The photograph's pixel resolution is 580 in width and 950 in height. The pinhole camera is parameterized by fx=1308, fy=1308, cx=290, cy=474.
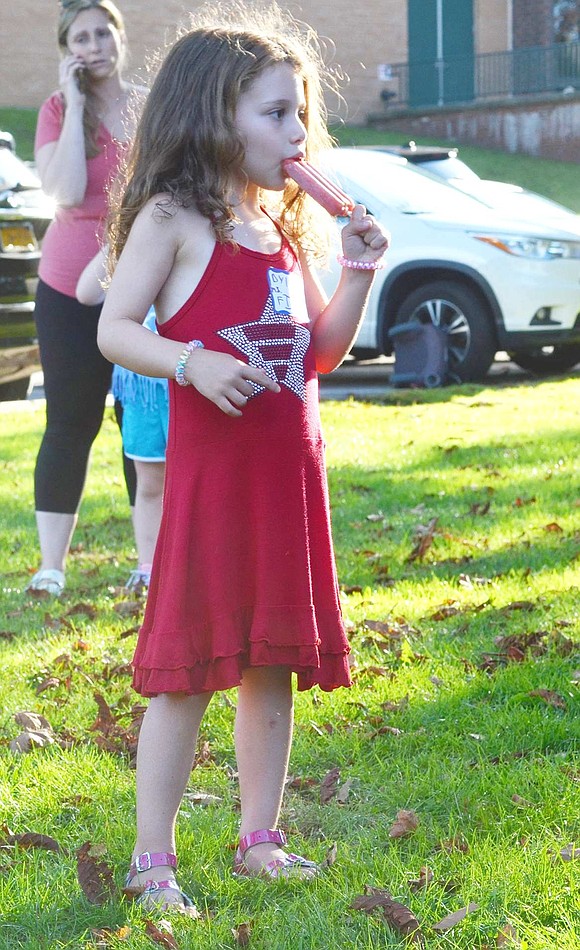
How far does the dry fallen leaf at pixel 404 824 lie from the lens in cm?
289

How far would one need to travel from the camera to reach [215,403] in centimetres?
245

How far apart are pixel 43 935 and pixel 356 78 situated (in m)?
31.6

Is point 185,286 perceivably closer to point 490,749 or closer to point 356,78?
point 490,749

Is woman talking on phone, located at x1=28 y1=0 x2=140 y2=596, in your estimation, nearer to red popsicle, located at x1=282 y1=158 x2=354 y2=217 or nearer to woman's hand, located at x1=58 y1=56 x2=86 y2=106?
woman's hand, located at x1=58 y1=56 x2=86 y2=106

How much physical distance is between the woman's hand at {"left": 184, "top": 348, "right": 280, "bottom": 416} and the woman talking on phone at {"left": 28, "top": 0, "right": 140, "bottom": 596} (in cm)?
228

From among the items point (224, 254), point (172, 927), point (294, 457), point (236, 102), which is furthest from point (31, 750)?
point (236, 102)

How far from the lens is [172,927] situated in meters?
2.48

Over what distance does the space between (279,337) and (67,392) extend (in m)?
2.38

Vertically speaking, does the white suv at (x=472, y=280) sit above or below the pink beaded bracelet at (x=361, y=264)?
below

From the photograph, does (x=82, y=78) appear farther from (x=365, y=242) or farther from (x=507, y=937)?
(x=507, y=937)

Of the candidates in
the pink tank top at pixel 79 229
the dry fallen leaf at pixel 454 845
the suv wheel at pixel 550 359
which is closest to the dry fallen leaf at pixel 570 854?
the dry fallen leaf at pixel 454 845

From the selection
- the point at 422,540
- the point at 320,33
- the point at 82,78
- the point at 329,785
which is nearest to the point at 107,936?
the point at 329,785

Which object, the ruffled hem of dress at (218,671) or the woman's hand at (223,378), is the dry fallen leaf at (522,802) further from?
the woman's hand at (223,378)

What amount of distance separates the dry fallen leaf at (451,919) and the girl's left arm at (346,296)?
3.69 feet
